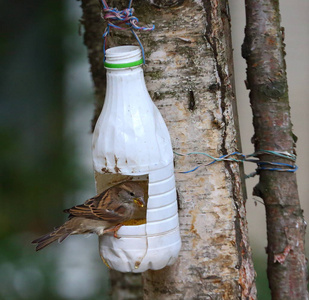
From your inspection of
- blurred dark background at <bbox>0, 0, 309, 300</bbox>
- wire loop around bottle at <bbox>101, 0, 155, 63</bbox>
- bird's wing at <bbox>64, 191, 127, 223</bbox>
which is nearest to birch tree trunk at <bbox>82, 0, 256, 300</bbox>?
wire loop around bottle at <bbox>101, 0, 155, 63</bbox>

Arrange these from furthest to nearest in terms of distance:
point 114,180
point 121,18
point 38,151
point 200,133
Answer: point 38,151
point 114,180
point 200,133
point 121,18

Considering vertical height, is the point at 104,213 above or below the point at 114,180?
below

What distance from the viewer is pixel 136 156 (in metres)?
2.39

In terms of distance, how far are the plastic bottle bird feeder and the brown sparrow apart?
0.17 ft

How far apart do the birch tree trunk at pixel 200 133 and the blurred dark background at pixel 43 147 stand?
74.6 inches

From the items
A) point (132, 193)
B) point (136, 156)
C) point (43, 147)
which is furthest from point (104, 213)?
point (43, 147)

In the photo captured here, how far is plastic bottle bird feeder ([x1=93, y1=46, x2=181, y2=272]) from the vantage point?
238cm

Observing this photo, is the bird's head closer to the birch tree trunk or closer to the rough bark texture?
the birch tree trunk

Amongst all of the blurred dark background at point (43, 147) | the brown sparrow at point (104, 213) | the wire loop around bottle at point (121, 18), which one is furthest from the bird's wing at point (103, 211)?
the blurred dark background at point (43, 147)

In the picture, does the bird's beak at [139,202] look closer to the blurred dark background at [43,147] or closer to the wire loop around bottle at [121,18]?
the wire loop around bottle at [121,18]

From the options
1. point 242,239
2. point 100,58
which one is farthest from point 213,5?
point 100,58

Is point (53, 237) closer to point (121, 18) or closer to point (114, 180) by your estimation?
point (114, 180)

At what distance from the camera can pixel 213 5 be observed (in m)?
2.63

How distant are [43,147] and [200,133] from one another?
2.34m
